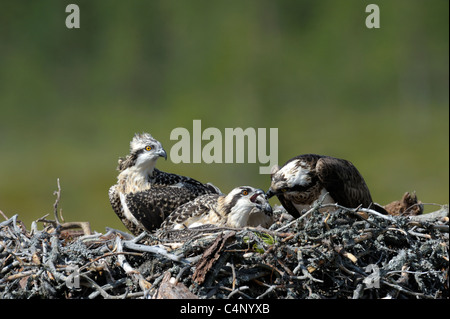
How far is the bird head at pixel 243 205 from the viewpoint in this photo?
5500 mm

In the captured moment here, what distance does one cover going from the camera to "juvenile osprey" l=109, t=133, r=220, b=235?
634 centimetres

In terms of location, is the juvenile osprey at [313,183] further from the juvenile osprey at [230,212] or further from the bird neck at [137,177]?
the bird neck at [137,177]

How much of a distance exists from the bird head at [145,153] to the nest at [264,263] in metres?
1.57

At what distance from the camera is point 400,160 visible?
21266 millimetres

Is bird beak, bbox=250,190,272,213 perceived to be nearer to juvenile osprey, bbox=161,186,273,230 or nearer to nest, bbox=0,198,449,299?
juvenile osprey, bbox=161,186,273,230

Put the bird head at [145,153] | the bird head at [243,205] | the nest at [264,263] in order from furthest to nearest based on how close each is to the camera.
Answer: the bird head at [145,153] < the bird head at [243,205] < the nest at [264,263]

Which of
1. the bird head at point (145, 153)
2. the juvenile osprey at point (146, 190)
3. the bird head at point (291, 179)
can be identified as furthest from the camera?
the bird head at point (145, 153)

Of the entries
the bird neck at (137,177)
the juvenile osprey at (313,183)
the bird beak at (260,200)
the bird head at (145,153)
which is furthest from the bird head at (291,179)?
the bird neck at (137,177)

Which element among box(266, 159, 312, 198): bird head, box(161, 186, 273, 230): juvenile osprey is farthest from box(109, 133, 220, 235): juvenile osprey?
box(266, 159, 312, 198): bird head

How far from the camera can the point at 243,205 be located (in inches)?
Result: 217

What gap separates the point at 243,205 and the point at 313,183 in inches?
28.2

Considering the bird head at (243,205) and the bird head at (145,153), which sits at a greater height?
the bird head at (145,153)

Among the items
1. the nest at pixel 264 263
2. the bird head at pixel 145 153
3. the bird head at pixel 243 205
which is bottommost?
the nest at pixel 264 263
